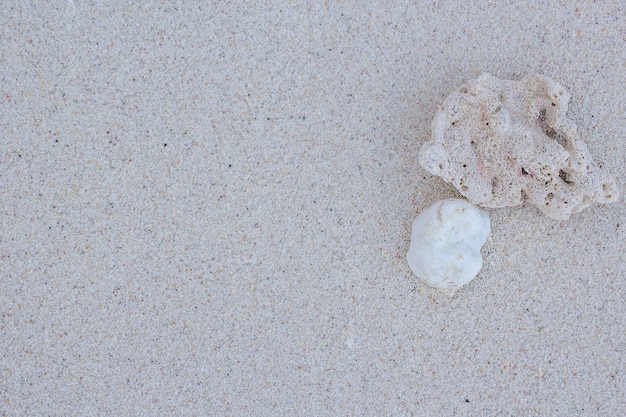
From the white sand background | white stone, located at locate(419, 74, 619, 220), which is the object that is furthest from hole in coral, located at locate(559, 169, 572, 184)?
the white sand background

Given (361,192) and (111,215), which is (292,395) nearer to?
(361,192)

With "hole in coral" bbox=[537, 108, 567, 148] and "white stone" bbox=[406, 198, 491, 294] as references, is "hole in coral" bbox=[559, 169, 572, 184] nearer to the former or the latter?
"hole in coral" bbox=[537, 108, 567, 148]

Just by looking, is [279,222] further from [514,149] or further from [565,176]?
[565,176]

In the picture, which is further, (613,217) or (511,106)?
(613,217)

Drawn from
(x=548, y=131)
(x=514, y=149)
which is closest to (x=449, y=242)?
(x=514, y=149)

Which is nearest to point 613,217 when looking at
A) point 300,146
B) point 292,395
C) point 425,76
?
point 425,76

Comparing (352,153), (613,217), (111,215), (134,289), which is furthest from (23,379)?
→ (613,217)

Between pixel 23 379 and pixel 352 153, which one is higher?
pixel 352 153

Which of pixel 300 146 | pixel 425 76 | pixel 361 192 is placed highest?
pixel 425 76
